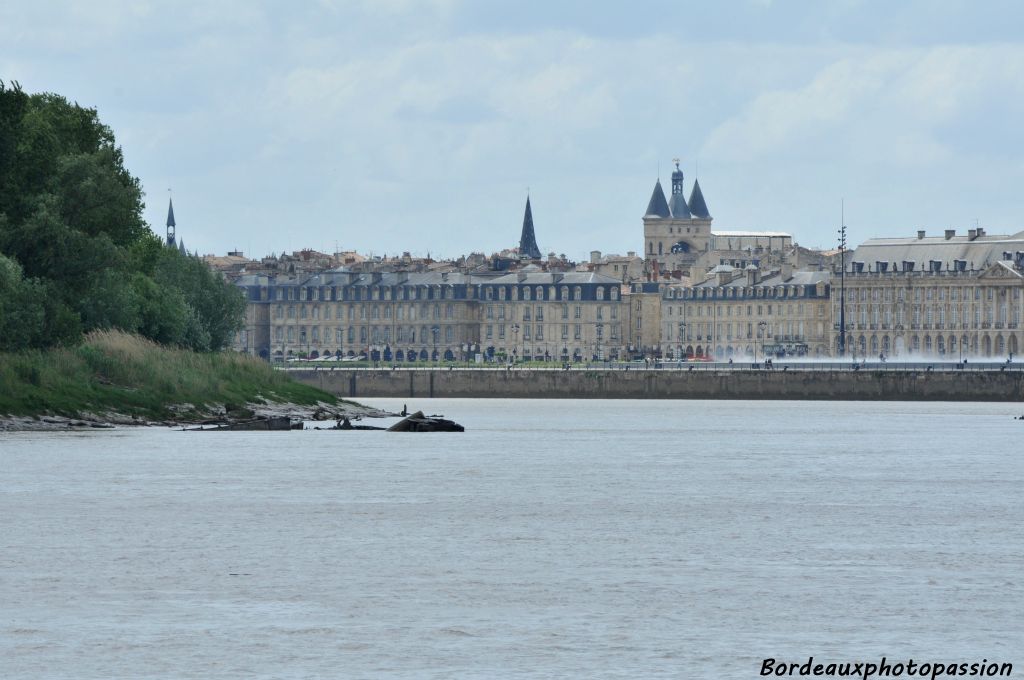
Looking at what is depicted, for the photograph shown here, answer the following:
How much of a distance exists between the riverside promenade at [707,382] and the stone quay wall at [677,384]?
5cm

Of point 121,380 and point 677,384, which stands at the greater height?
point 677,384

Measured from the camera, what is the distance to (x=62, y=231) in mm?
69625

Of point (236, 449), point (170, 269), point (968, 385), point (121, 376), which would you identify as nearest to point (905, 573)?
point (236, 449)

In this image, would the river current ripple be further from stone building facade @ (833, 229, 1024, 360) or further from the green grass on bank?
stone building facade @ (833, 229, 1024, 360)

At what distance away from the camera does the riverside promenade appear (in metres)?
122

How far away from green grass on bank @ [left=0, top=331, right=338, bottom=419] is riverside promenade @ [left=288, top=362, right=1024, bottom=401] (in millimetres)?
46049

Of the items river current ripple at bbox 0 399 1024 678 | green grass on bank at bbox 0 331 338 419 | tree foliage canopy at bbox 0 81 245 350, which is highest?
tree foliage canopy at bbox 0 81 245 350

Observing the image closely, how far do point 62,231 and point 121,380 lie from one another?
4.56 meters

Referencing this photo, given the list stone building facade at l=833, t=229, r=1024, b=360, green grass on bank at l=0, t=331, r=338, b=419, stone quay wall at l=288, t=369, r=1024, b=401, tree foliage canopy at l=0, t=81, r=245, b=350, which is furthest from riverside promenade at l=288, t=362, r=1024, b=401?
stone building facade at l=833, t=229, r=1024, b=360

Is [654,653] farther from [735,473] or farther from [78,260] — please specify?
[78,260]

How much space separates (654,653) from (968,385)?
325 ft

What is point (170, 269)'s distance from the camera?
327 feet

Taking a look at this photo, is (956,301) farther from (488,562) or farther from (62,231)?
(488,562)

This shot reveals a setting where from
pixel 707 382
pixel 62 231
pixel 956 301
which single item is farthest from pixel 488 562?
pixel 956 301
